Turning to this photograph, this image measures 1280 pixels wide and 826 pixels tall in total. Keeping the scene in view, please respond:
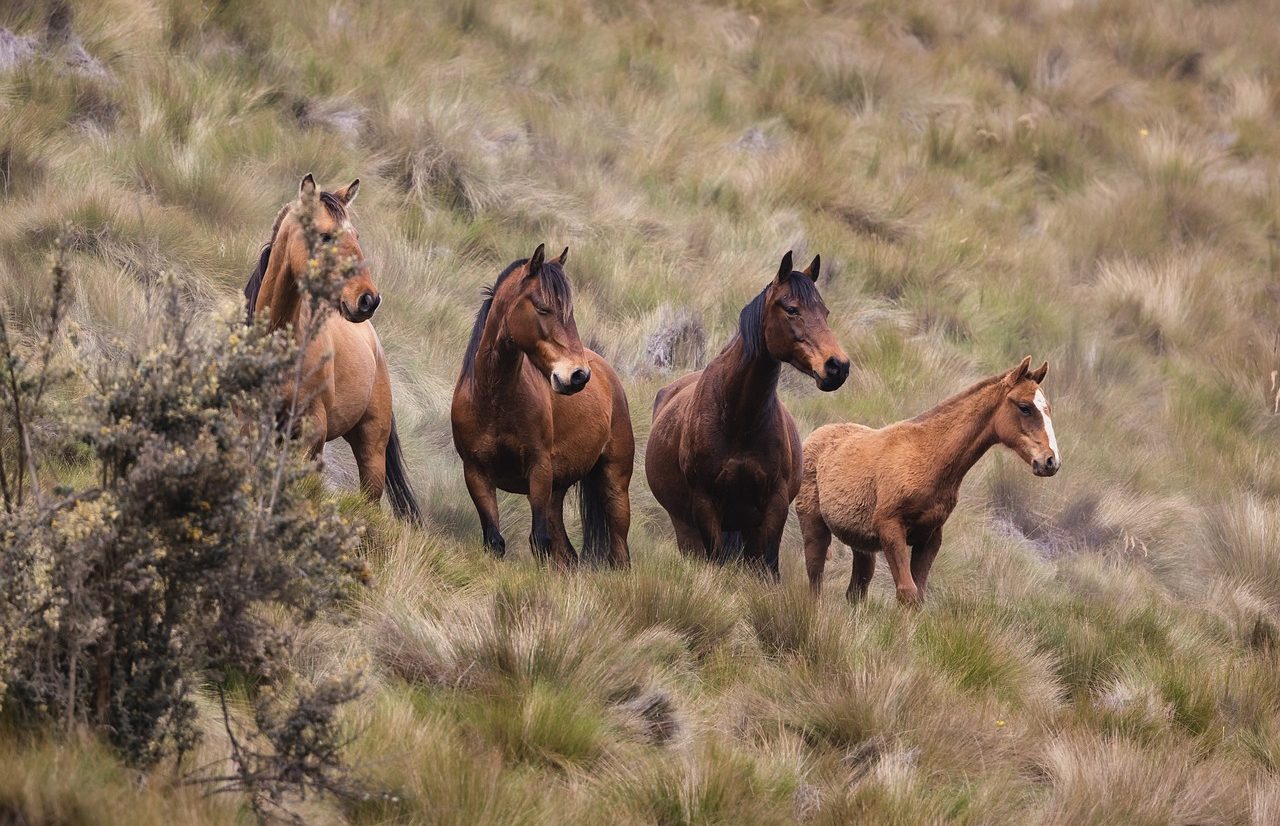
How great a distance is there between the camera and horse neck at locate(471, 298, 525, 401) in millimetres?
7832

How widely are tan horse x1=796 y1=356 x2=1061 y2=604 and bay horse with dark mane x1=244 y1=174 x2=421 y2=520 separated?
8.11 ft

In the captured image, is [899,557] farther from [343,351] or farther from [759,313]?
[343,351]

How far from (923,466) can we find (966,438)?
10.9 inches

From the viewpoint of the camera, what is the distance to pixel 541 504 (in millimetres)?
8008

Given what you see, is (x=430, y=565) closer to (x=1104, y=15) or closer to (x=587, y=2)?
(x=587, y=2)

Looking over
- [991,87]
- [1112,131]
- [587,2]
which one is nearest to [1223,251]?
[1112,131]

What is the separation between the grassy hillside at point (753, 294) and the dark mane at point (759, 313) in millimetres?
1265

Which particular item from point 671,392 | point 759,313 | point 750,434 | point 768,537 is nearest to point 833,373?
point 759,313

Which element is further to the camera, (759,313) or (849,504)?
(849,504)

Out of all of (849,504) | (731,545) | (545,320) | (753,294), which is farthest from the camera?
(753,294)

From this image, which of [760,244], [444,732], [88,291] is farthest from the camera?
[760,244]

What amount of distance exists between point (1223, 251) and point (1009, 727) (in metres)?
11.6

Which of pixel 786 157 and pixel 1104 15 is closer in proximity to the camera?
pixel 786 157

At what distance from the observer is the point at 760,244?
48.1ft
